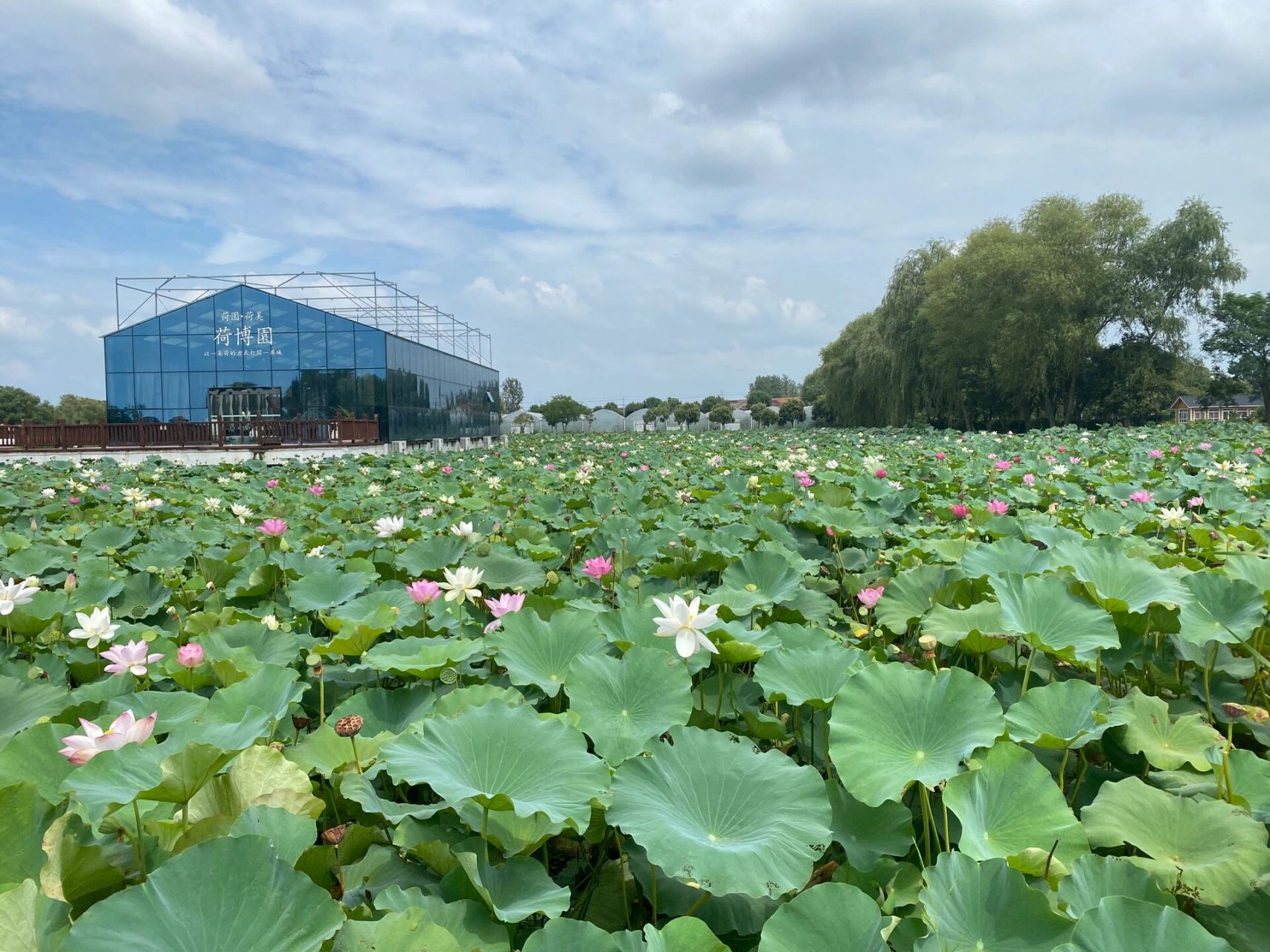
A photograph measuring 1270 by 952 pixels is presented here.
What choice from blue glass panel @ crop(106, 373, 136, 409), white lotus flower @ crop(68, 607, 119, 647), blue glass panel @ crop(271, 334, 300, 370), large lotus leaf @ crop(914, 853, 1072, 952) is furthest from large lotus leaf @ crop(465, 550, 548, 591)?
blue glass panel @ crop(106, 373, 136, 409)

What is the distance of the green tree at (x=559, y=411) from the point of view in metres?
60.1

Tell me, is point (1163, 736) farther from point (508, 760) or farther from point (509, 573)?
point (509, 573)

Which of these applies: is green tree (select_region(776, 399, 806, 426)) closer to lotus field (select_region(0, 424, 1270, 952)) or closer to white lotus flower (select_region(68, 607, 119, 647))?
lotus field (select_region(0, 424, 1270, 952))

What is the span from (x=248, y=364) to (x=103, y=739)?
23.0m

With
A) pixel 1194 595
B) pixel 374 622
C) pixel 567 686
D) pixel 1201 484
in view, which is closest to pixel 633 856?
pixel 567 686

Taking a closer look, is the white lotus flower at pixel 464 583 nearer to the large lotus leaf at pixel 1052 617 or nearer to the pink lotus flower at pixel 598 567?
the pink lotus flower at pixel 598 567

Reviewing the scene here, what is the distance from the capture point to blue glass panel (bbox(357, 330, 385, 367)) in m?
21.8

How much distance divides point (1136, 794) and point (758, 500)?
267 cm

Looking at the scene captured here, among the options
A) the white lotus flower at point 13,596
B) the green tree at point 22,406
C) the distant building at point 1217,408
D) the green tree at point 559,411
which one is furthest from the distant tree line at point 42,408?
the distant building at point 1217,408

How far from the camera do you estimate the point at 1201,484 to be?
12.5ft


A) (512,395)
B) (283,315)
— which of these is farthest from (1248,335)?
(512,395)

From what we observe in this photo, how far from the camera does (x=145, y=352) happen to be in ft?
68.5

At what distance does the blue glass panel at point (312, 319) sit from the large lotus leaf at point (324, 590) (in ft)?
71.6

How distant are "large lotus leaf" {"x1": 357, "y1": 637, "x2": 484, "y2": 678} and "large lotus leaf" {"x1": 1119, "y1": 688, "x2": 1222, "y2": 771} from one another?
999 mm
